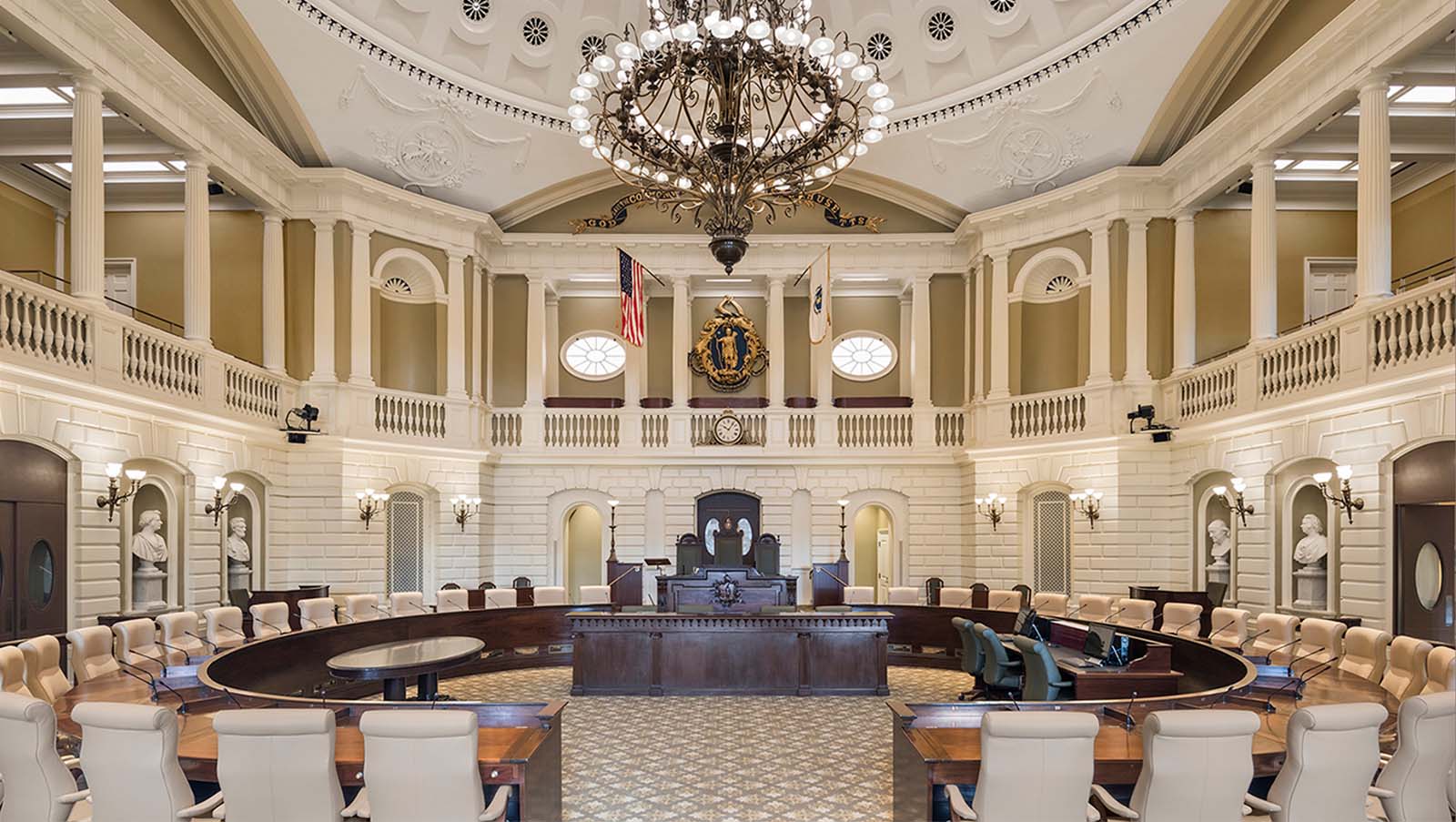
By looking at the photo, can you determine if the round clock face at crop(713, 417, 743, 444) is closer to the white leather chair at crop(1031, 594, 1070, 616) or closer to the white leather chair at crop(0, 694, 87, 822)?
the white leather chair at crop(1031, 594, 1070, 616)

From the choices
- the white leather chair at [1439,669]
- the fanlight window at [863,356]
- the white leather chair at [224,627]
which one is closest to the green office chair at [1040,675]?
the white leather chair at [1439,669]

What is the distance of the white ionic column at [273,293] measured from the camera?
49.6ft

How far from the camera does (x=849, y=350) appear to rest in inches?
818

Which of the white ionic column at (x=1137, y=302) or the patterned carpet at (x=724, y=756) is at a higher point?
the white ionic column at (x=1137, y=302)

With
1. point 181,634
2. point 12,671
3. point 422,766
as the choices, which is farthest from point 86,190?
point 422,766

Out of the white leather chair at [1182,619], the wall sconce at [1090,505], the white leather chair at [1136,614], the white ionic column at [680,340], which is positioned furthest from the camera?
the white ionic column at [680,340]

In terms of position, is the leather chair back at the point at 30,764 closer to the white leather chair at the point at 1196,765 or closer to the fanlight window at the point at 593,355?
the white leather chair at the point at 1196,765

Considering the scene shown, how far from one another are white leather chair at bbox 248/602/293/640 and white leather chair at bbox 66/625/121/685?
1.72 metres

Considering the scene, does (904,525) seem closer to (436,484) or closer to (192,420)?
(436,484)

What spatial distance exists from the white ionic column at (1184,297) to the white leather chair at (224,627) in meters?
13.6

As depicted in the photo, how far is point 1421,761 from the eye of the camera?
4.76 m

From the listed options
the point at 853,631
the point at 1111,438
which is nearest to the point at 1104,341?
the point at 1111,438

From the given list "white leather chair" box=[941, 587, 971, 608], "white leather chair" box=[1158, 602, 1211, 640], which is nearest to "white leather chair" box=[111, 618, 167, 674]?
"white leather chair" box=[941, 587, 971, 608]

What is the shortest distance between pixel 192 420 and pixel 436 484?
505 cm
